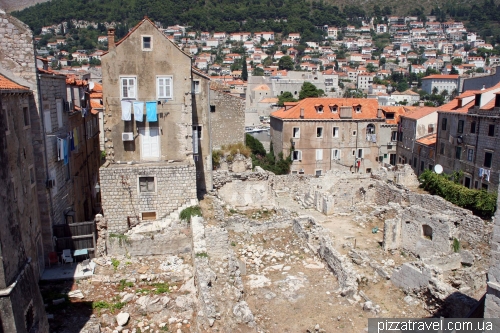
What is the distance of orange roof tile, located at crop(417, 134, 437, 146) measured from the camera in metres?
39.2

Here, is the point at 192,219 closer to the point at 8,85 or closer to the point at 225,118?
the point at 8,85

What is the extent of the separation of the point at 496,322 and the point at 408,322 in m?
4.88

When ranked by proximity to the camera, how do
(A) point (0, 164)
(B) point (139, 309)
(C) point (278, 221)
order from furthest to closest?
(C) point (278, 221) < (B) point (139, 309) < (A) point (0, 164)

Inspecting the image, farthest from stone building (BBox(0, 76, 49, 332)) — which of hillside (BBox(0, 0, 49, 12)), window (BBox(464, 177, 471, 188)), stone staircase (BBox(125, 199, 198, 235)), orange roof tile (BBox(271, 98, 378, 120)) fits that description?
orange roof tile (BBox(271, 98, 378, 120))

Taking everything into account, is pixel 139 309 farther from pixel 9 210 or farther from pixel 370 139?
pixel 370 139

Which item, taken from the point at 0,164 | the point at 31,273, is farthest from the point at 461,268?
the point at 0,164

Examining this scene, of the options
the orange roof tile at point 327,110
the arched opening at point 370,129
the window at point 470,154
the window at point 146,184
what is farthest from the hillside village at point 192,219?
the orange roof tile at point 327,110

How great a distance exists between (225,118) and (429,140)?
66.8ft

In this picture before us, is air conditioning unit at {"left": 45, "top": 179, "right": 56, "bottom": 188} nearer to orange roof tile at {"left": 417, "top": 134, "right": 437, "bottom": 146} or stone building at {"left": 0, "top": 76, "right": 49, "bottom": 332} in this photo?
stone building at {"left": 0, "top": 76, "right": 49, "bottom": 332}

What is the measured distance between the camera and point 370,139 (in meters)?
45.8

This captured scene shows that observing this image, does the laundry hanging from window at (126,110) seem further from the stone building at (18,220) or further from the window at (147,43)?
the stone building at (18,220)

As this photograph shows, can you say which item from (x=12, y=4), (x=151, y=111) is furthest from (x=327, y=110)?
(x=12, y=4)

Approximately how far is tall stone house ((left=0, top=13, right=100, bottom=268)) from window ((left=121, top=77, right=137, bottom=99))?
10.3 ft

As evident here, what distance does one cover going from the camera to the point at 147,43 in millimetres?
22969
